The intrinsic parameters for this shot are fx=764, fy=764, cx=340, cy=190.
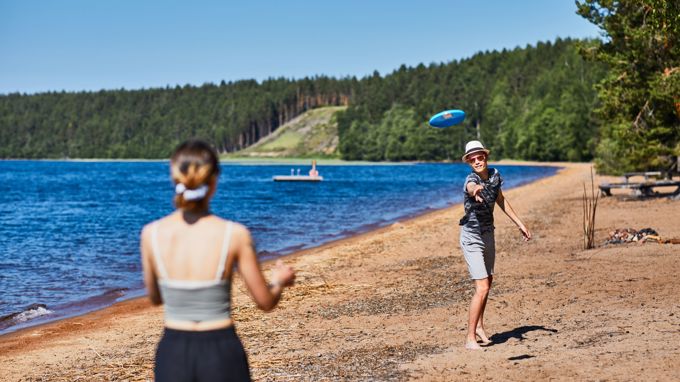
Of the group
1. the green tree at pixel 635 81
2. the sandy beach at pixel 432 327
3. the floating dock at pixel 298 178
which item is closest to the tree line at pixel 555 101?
the green tree at pixel 635 81

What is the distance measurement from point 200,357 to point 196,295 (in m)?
0.27

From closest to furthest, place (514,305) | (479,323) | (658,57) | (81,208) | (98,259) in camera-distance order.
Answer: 1. (479,323)
2. (514,305)
3. (98,259)
4. (658,57)
5. (81,208)

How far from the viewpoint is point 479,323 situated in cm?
816

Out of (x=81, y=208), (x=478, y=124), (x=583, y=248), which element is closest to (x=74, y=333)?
(x=583, y=248)

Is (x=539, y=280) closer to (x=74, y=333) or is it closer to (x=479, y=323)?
(x=479, y=323)

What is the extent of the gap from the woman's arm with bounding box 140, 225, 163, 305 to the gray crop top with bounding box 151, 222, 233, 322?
31 mm

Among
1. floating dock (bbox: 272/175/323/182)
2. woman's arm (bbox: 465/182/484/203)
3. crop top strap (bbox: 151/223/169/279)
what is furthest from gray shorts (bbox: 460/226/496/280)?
floating dock (bbox: 272/175/323/182)

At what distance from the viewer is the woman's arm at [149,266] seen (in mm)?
3441

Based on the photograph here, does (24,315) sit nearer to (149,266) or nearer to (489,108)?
(149,266)

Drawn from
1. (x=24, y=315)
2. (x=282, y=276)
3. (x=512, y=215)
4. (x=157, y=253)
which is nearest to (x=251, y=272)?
(x=282, y=276)

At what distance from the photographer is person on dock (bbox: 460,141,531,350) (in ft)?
24.8

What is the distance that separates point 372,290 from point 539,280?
2.70 m

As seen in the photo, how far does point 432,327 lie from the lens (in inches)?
363

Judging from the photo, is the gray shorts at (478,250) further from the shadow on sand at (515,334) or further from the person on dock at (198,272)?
the person on dock at (198,272)
